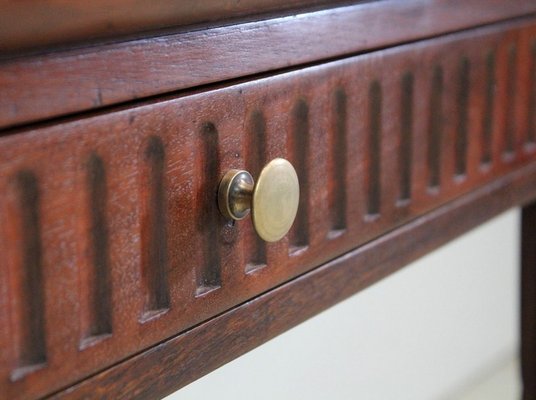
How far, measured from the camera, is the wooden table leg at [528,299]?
70 cm

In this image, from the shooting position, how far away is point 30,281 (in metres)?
0.26

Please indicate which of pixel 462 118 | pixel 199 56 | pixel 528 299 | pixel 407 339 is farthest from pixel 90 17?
pixel 407 339

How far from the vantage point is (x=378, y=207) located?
418 mm

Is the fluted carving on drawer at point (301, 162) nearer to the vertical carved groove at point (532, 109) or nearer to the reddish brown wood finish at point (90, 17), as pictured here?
the reddish brown wood finish at point (90, 17)

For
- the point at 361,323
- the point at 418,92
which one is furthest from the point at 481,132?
the point at 361,323

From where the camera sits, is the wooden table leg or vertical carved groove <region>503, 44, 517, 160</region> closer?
vertical carved groove <region>503, 44, 517, 160</region>

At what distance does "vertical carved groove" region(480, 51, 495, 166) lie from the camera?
485mm

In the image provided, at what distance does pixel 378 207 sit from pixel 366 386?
576mm

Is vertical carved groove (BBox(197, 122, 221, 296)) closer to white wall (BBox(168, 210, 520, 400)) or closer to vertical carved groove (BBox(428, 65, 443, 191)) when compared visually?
vertical carved groove (BBox(428, 65, 443, 191))

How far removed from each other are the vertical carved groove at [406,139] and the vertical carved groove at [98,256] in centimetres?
20

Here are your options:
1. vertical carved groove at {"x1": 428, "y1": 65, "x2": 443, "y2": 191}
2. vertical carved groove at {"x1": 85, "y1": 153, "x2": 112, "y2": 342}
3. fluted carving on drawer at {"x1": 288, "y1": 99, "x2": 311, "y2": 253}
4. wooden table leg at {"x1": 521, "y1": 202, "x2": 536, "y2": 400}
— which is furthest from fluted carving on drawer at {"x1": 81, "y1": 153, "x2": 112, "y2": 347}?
wooden table leg at {"x1": 521, "y1": 202, "x2": 536, "y2": 400}

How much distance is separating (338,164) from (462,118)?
0.42 feet

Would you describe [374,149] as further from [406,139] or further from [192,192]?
[192,192]

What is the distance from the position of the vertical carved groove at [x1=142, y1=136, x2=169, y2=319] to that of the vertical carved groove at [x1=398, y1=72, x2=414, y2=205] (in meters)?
0.17
